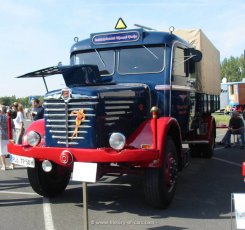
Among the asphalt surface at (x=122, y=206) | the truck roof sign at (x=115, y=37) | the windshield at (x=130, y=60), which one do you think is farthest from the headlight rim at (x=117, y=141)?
the truck roof sign at (x=115, y=37)

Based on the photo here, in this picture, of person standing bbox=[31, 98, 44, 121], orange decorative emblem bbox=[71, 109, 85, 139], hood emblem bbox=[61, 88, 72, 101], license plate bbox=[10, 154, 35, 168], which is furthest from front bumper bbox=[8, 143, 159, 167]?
person standing bbox=[31, 98, 44, 121]

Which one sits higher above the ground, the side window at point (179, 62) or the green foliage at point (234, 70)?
the green foliage at point (234, 70)

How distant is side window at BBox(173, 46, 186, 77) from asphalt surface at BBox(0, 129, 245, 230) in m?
2.06

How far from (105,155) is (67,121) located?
79 centimetres

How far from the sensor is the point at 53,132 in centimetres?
581

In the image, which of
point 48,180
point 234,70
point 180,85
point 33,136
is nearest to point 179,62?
point 180,85

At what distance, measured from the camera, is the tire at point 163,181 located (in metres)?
5.65

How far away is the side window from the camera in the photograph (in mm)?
6999

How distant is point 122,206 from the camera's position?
20.4 feet

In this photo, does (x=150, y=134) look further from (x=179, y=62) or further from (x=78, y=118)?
(x=179, y=62)

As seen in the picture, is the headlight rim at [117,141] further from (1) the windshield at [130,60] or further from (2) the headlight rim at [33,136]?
(1) the windshield at [130,60]

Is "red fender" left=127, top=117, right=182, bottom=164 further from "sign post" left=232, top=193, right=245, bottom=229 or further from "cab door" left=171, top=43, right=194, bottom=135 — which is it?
"sign post" left=232, top=193, right=245, bottom=229

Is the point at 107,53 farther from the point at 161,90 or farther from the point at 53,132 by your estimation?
the point at 53,132

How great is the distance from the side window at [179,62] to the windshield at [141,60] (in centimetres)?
27
